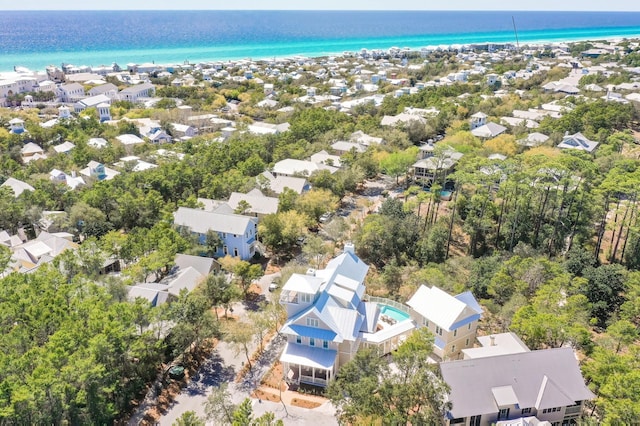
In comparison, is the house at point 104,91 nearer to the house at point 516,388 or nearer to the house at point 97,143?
the house at point 97,143

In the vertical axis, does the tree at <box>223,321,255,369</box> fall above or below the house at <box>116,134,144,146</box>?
below

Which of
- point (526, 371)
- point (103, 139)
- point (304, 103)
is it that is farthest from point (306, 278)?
point (304, 103)

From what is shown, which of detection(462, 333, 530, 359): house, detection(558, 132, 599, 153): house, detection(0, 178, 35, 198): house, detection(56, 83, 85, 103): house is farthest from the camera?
detection(56, 83, 85, 103): house

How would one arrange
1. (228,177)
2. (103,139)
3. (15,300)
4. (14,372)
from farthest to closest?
(103,139) → (228,177) → (15,300) → (14,372)

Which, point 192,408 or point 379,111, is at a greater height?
point 379,111

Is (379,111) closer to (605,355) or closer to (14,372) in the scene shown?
(605,355)

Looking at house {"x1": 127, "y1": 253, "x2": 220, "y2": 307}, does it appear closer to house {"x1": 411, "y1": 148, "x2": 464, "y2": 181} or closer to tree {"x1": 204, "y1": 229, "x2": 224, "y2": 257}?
tree {"x1": 204, "y1": 229, "x2": 224, "y2": 257}

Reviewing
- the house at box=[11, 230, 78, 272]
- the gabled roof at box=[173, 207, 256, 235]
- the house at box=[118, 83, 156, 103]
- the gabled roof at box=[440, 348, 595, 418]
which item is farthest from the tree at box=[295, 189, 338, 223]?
the house at box=[118, 83, 156, 103]
